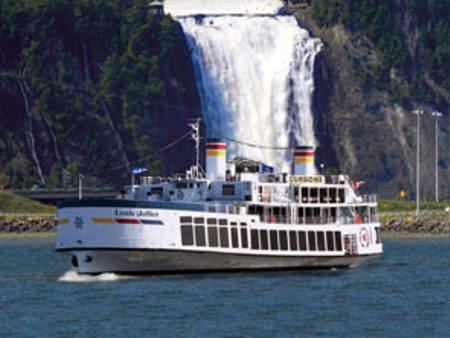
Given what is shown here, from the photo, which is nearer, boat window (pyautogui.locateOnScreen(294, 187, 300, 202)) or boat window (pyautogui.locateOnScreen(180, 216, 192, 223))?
boat window (pyautogui.locateOnScreen(180, 216, 192, 223))

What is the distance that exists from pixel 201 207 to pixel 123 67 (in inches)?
4386

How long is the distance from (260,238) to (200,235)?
5.01 metres

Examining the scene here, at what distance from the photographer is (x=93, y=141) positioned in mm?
183250

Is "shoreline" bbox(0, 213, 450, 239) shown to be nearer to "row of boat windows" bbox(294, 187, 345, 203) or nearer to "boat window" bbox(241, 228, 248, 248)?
"row of boat windows" bbox(294, 187, 345, 203)

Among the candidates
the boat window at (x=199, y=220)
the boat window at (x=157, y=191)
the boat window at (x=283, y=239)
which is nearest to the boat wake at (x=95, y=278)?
the boat window at (x=199, y=220)

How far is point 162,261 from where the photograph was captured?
80000 mm

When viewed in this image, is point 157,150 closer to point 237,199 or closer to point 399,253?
point 399,253

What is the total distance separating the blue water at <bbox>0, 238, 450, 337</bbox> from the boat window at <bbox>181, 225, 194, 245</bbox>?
2.29 meters

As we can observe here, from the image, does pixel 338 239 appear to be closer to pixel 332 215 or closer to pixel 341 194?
pixel 332 215

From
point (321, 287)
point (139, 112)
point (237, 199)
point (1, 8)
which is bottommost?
point (321, 287)

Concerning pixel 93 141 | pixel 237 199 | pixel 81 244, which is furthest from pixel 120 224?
pixel 93 141

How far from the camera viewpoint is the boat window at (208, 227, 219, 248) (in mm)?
81375

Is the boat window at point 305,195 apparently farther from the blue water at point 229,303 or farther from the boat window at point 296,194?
the blue water at point 229,303

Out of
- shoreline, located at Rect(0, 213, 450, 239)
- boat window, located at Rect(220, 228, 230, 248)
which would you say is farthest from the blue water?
shoreline, located at Rect(0, 213, 450, 239)
